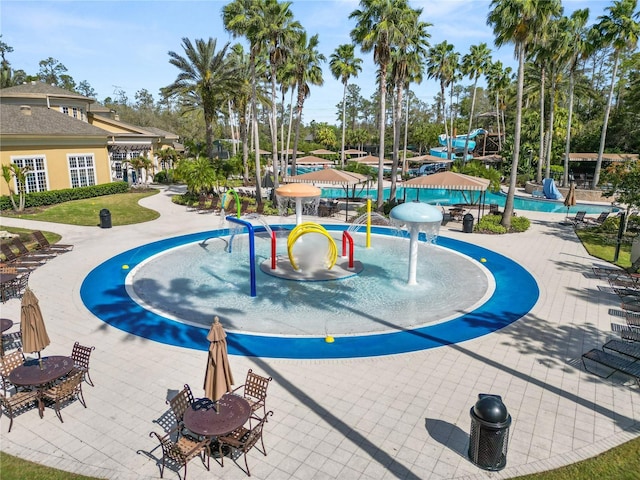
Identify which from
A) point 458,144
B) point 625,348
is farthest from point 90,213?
point 458,144

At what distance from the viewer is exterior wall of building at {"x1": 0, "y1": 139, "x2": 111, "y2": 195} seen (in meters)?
32.2

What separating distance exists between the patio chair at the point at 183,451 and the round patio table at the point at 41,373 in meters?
2.92

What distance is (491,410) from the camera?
7.26m

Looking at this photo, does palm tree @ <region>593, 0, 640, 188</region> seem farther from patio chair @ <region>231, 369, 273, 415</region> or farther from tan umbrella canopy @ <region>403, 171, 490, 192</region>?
patio chair @ <region>231, 369, 273, 415</region>

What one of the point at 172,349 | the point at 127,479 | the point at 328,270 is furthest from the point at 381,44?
the point at 127,479

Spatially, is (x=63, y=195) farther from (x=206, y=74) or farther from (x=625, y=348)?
(x=625, y=348)

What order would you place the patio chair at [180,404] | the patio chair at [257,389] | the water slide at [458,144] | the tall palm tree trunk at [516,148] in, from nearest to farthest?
1. the patio chair at [180,404]
2. the patio chair at [257,389]
3. the tall palm tree trunk at [516,148]
4. the water slide at [458,144]

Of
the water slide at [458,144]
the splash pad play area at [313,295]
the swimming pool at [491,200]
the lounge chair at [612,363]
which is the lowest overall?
the splash pad play area at [313,295]

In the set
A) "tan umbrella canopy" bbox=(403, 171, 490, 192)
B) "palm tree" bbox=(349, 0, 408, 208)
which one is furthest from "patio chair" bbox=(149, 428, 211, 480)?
"palm tree" bbox=(349, 0, 408, 208)

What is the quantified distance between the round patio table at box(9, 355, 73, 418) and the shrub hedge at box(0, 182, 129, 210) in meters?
27.1

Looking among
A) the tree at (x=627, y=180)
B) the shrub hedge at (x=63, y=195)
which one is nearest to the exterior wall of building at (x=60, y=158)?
the shrub hedge at (x=63, y=195)

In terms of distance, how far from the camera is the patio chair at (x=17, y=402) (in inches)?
334

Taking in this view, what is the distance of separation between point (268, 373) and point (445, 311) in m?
6.84

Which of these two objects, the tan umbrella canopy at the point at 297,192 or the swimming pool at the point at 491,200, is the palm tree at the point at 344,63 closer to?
the swimming pool at the point at 491,200
